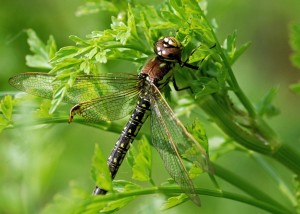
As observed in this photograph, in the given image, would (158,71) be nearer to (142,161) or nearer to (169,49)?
(169,49)

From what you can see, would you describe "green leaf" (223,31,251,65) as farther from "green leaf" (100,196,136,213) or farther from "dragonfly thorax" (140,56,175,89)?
"green leaf" (100,196,136,213)

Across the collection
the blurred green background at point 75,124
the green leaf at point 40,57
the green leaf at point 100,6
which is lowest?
the blurred green background at point 75,124

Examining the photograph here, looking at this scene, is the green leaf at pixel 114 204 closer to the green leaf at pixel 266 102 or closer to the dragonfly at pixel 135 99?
the dragonfly at pixel 135 99

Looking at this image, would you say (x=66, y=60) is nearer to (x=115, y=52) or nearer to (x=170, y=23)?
(x=115, y=52)

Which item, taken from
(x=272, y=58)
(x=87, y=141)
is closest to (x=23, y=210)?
(x=87, y=141)

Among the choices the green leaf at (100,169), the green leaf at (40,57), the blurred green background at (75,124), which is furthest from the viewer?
the blurred green background at (75,124)

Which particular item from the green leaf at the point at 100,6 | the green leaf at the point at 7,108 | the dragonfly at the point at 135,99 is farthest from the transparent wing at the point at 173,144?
the green leaf at the point at 7,108

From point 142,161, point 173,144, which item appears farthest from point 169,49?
point 142,161

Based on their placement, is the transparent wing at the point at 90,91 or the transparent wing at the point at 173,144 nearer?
the transparent wing at the point at 173,144
